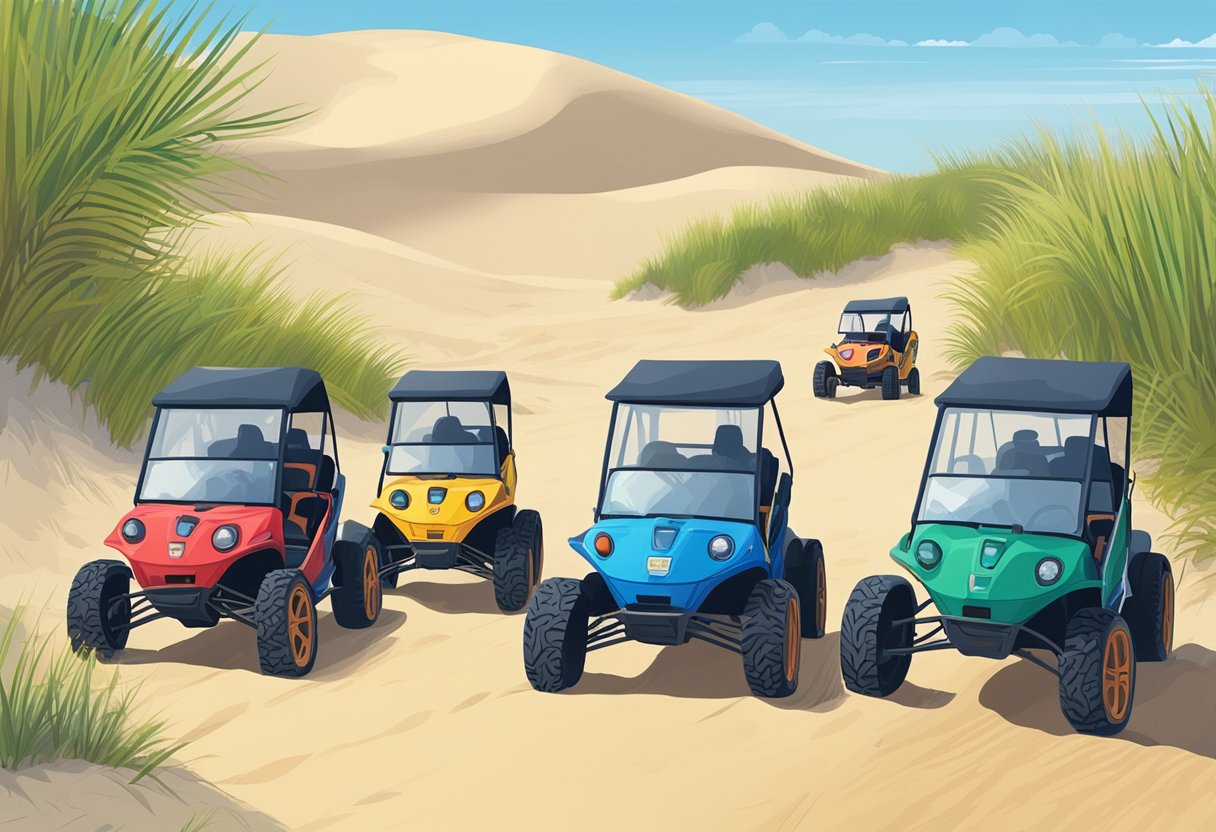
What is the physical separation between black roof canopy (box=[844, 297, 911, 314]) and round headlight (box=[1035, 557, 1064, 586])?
34.2ft

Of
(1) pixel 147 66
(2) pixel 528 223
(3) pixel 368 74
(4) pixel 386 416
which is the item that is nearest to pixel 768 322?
(4) pixel 386 416

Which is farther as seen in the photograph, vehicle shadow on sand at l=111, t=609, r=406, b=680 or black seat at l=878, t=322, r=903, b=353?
black seat at l=878, t=322, r=903, b=353

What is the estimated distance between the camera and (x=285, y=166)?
68.9 m

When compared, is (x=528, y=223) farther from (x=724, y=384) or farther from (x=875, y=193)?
(x=724, y=384)

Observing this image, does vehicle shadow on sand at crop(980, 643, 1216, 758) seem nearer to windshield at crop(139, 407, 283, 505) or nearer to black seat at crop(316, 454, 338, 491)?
windshield at crop(139, 407, 283, 505)

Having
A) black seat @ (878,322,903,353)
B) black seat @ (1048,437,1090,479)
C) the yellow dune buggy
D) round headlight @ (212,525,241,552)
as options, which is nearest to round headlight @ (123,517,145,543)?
round headlight @ (212,525,241,552)

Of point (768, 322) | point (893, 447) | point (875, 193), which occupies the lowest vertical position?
point (893, 447)

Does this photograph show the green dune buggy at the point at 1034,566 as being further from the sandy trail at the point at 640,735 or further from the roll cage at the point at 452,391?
the roll cage at the point at 452,391

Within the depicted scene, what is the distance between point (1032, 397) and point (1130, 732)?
4.91ft

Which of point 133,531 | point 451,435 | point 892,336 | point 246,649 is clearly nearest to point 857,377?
point 892,336

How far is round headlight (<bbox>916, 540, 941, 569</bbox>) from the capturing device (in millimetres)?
6305

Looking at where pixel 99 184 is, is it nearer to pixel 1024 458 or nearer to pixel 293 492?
pixel 293 492

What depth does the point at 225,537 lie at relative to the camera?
7.28m

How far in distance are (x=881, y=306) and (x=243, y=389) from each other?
10057 mm
